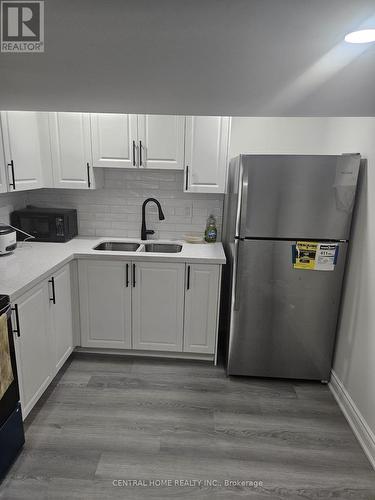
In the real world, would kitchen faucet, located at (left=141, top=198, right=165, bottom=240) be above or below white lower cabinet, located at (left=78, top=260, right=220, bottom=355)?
above

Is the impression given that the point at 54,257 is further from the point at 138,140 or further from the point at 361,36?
the point at 361,36

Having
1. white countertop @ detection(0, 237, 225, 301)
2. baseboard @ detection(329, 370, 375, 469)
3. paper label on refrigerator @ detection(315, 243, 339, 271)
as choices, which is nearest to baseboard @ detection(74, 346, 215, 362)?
white countertop @ detection(0, 237, 225, 301)

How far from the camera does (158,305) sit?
2453mm

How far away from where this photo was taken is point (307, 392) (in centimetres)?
229

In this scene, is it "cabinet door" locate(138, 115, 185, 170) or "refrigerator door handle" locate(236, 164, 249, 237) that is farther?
"cabinet door" locate(138, 115, 185, 170)

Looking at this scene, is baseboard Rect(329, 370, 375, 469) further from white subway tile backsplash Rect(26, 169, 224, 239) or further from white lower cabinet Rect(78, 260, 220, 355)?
white subway tile backsplash Rect(26, 169, 224, 239)

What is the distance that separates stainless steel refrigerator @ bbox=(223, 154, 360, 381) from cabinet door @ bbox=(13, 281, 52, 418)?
128 cm

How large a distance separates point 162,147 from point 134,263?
3.17ft

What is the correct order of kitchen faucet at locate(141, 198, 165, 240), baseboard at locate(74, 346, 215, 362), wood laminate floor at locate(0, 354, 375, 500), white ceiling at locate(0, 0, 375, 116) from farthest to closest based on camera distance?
kitchen faucet at locate(141, 198, 165, 240) < baseboard at locate(74, 346, 215, 362) < wood laminate floor at locate(0, 354, 375, 500) < white ceiling at locate(0, 0, 375, 116)

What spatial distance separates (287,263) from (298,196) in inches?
18.2

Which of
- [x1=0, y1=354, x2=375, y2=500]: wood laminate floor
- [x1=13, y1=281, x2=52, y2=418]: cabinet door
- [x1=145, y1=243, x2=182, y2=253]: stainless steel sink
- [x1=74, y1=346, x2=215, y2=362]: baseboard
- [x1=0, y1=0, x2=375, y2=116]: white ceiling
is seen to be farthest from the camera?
[x1=145, y1=243, x2=182, y2=253]: stainless steel sink

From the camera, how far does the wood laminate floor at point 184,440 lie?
1557mm

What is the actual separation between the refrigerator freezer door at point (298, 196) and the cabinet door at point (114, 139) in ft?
3.26

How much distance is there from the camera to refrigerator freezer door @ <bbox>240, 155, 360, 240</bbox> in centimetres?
198
